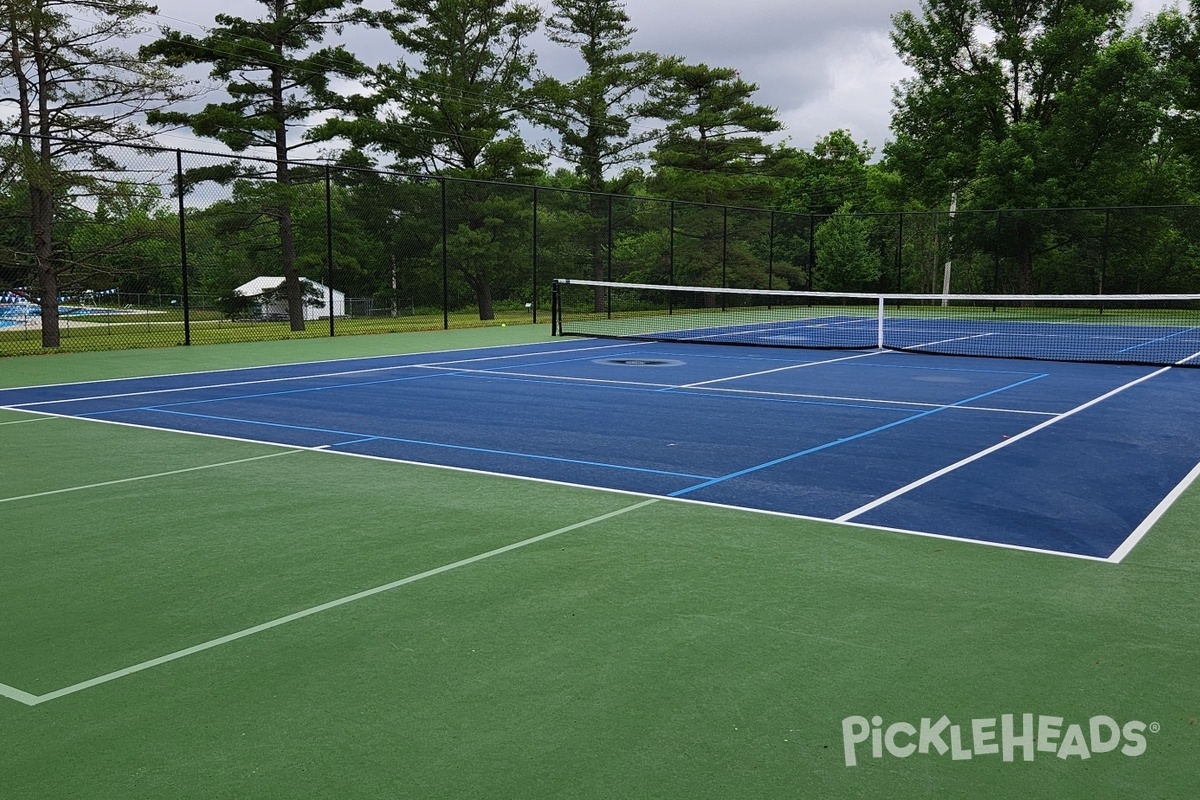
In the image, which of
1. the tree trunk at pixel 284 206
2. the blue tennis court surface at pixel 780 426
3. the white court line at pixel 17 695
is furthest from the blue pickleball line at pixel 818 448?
the tree trunk at pixel 284 206

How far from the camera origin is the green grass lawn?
2.84 metres

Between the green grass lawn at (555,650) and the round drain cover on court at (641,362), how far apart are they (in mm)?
9009

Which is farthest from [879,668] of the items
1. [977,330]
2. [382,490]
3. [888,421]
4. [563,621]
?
Answer: [977,330]

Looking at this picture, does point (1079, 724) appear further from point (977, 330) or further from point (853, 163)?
point (853, 163)

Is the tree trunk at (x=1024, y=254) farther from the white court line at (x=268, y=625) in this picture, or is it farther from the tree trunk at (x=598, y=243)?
the white court line at (x=268, y=625)

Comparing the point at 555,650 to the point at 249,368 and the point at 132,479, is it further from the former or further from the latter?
the point at 249,368

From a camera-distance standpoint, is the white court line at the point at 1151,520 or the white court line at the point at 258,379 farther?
the white court line at the point at 258,379

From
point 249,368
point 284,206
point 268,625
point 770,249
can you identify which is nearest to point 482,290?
point 284,206

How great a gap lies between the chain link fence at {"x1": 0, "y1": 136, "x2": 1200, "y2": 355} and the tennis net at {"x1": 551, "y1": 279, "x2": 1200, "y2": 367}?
42.5 inches

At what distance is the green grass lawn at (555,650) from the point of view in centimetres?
284

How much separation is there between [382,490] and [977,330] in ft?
69.3

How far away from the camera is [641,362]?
1572 centimetres

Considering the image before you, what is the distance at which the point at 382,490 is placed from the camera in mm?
6520

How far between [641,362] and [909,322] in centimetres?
1469
